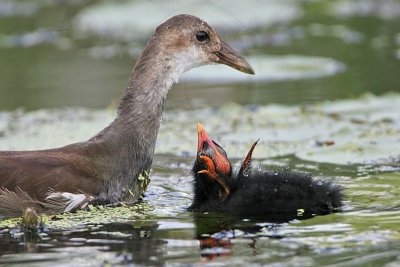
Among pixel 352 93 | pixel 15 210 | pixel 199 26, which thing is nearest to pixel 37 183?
pixel 15 210

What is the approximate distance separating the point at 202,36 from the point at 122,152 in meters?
1.10

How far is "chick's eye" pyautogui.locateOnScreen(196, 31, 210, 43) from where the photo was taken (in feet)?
24.0

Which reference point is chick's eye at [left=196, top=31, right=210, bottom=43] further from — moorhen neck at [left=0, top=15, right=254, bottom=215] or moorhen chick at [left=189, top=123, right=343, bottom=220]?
moorhen chick at [left=189, top=123, right=343, bottom=220]

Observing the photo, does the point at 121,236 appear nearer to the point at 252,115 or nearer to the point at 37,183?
the point at 37,183

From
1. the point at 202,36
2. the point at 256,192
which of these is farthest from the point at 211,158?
the point at 202,36

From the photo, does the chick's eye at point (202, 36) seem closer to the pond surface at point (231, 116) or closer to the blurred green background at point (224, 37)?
the pond surface at point (231, 116)

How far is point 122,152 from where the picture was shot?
22.5 ft

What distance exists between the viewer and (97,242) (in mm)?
5707

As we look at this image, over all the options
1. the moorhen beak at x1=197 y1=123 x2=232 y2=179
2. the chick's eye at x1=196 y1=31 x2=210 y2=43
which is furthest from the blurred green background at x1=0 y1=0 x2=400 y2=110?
the moorhen beak at x1=197 y1=123 x2=232 y2=179

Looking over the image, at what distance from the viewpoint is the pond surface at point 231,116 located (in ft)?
18.2

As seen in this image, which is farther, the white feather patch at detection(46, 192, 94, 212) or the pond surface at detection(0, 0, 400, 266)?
the white feather patch at detection(46, 192, 94, 212)

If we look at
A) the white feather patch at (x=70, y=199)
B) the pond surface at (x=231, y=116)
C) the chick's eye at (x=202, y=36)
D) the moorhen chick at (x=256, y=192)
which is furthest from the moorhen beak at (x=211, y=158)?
the chick's eye at (x=202, y=36)

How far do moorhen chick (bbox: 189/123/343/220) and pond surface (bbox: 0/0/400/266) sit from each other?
0.45ft

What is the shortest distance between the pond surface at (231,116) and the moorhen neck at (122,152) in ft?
0.47
